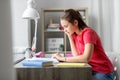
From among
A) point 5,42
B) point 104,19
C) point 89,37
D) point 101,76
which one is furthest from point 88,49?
point 104,19

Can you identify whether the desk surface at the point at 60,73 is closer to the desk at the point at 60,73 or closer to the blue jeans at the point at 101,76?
the desk at the point at 60,73

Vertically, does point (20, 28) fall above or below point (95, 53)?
above

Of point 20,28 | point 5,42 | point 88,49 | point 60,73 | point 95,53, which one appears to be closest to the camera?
point 5,42

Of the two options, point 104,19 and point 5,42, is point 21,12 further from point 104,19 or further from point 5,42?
point 5,42

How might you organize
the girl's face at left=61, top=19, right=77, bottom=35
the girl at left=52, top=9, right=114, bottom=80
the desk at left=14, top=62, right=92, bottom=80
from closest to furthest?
the desk at left=14, top=62, right=92, bottom=80 → the girl at left=52, top=9, right=114, bottom=80 → the girl's face at left=61, top=19, right=77, bottom=35

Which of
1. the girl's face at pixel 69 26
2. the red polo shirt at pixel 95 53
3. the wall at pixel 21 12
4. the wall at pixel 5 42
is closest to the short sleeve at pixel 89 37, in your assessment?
the red polo shirt at pixel 95 53

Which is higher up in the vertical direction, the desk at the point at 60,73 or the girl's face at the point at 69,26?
the girl's face at the point at 69,26

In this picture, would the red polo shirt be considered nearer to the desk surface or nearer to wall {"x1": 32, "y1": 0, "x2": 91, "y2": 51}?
the desk surface

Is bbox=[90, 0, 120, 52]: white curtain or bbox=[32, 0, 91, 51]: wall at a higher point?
bbox=[32, 0, 91, 51]: wall

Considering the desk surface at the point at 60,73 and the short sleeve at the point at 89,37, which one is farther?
the short sleeve at the point at 89,37

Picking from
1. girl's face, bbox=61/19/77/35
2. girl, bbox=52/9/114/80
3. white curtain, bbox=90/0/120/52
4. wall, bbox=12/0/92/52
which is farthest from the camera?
white curtain, bbox=90/0/120/52

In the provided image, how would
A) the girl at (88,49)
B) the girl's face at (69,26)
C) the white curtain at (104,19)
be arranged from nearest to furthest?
the girl at (88,49), the girl's face at (69,26), the white curtain at (104,19)

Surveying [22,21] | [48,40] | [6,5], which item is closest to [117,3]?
[48,40]

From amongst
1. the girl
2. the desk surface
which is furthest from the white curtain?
the desk surface
